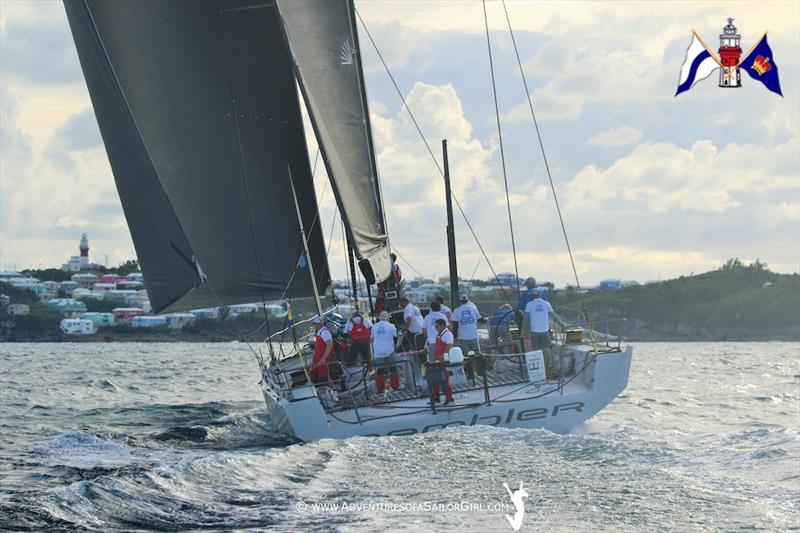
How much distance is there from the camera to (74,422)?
2339cm

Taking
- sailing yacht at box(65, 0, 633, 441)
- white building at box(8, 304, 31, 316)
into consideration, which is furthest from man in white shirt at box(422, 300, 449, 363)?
white building at box(8, 304, 31, 316)

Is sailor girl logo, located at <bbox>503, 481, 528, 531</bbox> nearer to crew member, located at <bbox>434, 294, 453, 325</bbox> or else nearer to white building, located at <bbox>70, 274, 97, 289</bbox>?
crew member, located at <bbox>434, 294, 453, 325</bbox>

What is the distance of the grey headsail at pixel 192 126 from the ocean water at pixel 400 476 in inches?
131

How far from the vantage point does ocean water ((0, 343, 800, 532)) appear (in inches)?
459

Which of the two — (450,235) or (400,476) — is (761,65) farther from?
(400,476)

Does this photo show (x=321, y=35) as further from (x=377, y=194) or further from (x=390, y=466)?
(x=390, y=466)

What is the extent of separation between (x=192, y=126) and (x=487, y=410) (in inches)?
373

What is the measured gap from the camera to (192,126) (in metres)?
23.4

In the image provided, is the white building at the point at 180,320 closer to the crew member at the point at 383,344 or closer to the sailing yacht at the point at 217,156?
the sailing yacht at the point at 217,156

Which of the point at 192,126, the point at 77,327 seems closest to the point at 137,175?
the point at 192,126

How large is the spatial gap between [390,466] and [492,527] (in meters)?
→ 3.46

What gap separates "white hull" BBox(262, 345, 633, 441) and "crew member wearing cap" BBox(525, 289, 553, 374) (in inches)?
31.3

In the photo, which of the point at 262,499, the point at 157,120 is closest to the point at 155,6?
the point at 157,120

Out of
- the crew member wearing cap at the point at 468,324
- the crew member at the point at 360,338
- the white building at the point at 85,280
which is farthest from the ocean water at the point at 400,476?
the white building at the point at 85,280
